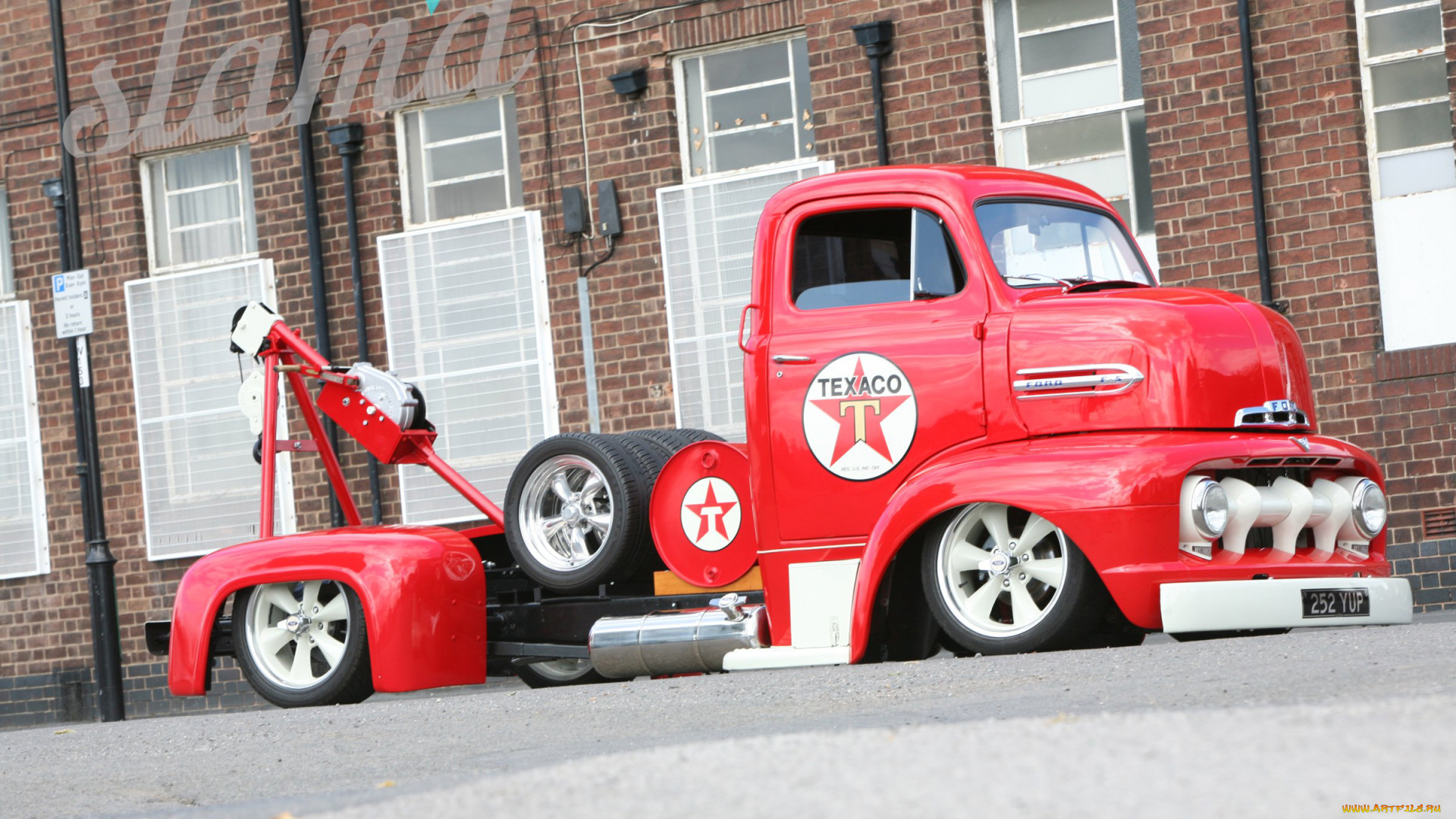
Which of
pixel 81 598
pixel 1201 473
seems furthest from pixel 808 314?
pixel 81 598

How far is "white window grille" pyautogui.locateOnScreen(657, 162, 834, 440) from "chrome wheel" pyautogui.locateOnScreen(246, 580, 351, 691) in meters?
5.18

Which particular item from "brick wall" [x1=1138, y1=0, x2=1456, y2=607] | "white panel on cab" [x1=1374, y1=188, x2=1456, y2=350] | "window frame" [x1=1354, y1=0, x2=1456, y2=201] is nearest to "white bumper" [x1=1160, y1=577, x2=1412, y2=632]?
"brick wall" [x1=1138, y1=0, x2=1456, y2=607]

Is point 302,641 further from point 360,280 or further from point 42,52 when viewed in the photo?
point 42,52

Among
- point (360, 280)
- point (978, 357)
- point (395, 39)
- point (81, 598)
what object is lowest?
point (81, 598)

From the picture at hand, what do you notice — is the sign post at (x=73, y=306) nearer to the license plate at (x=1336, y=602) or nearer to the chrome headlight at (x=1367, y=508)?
the chrome headlight at (x=1367, y=508)

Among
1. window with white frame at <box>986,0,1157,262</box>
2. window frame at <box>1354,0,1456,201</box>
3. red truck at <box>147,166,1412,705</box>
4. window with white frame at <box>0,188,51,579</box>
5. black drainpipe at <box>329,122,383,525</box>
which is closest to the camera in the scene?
red truck at <box>147,166,1412,705</box>

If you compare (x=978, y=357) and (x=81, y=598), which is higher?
(x=978, y=357)

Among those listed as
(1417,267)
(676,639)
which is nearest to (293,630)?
(676,639)

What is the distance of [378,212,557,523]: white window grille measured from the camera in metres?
15.2

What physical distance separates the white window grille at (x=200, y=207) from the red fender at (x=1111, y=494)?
10.2 m

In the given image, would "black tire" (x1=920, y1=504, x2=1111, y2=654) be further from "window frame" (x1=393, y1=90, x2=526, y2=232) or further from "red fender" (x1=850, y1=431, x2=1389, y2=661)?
"window frame" (x1=393, y1=90, x2=526, y2=232)

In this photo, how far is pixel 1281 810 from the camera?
12.4 ft

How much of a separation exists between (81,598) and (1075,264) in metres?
11.3

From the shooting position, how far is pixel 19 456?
17.1m
